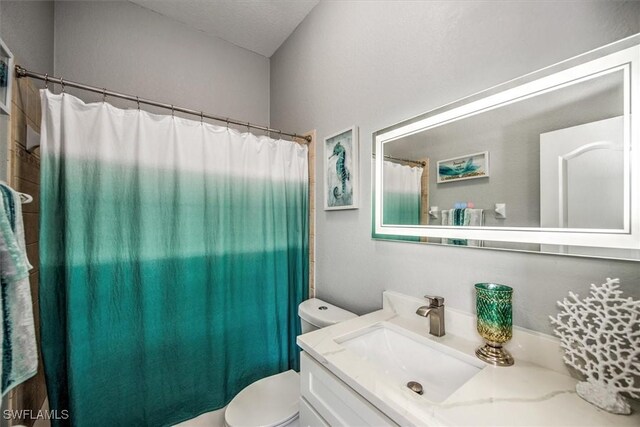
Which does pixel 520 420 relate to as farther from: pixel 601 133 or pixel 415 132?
pixel 415 132

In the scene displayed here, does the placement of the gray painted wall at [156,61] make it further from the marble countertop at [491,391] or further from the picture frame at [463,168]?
the marble countertop at [491,391]

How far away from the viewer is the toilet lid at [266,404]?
1.08m

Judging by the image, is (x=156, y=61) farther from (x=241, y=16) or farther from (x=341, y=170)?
(x=341, y=170)

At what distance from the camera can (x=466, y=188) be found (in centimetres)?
95

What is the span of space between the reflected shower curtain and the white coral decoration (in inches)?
54.7

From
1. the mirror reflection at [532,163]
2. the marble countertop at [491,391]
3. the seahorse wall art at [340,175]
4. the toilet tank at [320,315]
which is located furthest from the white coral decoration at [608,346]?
the seahorse wall art at [340,175]

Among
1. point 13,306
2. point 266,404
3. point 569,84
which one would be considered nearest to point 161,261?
point 13,306

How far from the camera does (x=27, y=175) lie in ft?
3.95

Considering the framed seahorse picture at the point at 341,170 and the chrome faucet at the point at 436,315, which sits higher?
the framed seahorse picture at the point at 341,170

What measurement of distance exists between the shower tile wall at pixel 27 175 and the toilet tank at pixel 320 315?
124 centimetres

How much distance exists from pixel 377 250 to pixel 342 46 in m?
1.22

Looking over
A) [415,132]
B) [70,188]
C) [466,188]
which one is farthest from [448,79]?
[70,188]

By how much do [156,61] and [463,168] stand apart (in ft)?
7.15

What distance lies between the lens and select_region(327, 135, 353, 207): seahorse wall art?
1451mm
